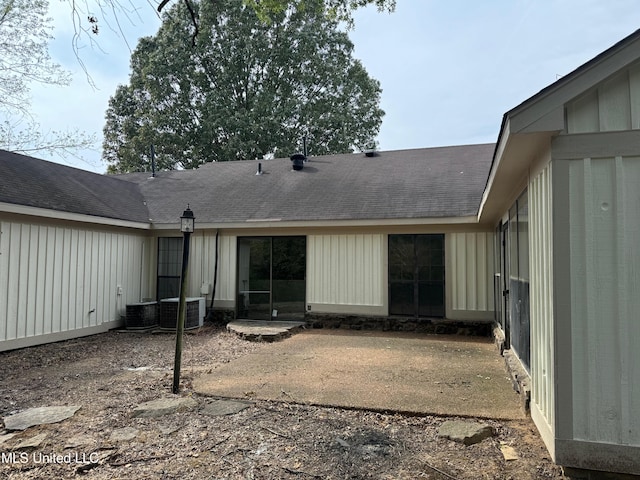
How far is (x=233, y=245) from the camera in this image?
32.6ft

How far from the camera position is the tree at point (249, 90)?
72.8 feet

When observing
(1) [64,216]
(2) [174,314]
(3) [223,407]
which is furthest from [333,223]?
(3) [223,407]

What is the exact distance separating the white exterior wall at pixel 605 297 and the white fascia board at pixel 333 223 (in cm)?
531

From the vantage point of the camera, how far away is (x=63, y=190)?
8516 mm

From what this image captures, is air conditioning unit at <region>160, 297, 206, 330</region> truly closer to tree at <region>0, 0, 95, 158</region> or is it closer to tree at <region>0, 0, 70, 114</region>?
tree at <region>0, 0, 95, 158</region>

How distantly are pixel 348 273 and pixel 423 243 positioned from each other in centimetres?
178

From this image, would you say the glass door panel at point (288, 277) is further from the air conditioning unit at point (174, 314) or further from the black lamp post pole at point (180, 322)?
the black lamp post pole at point (180, 322)

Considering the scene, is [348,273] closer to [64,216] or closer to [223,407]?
[223,407]

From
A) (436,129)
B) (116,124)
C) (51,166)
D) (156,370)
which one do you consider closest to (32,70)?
(51,166)

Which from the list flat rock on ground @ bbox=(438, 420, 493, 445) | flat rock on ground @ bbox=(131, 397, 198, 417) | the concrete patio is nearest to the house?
flat rock on ground @ bbox=(438, 420, 493, 445)

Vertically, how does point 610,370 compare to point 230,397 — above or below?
above

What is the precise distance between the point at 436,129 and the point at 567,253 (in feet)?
51.9

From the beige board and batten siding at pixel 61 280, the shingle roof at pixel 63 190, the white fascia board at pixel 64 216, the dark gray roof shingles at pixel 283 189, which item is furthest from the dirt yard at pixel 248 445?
the dark gray roof shingles at pixel 283 189

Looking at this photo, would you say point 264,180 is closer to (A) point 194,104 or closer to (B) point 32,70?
(B) point 32,70
